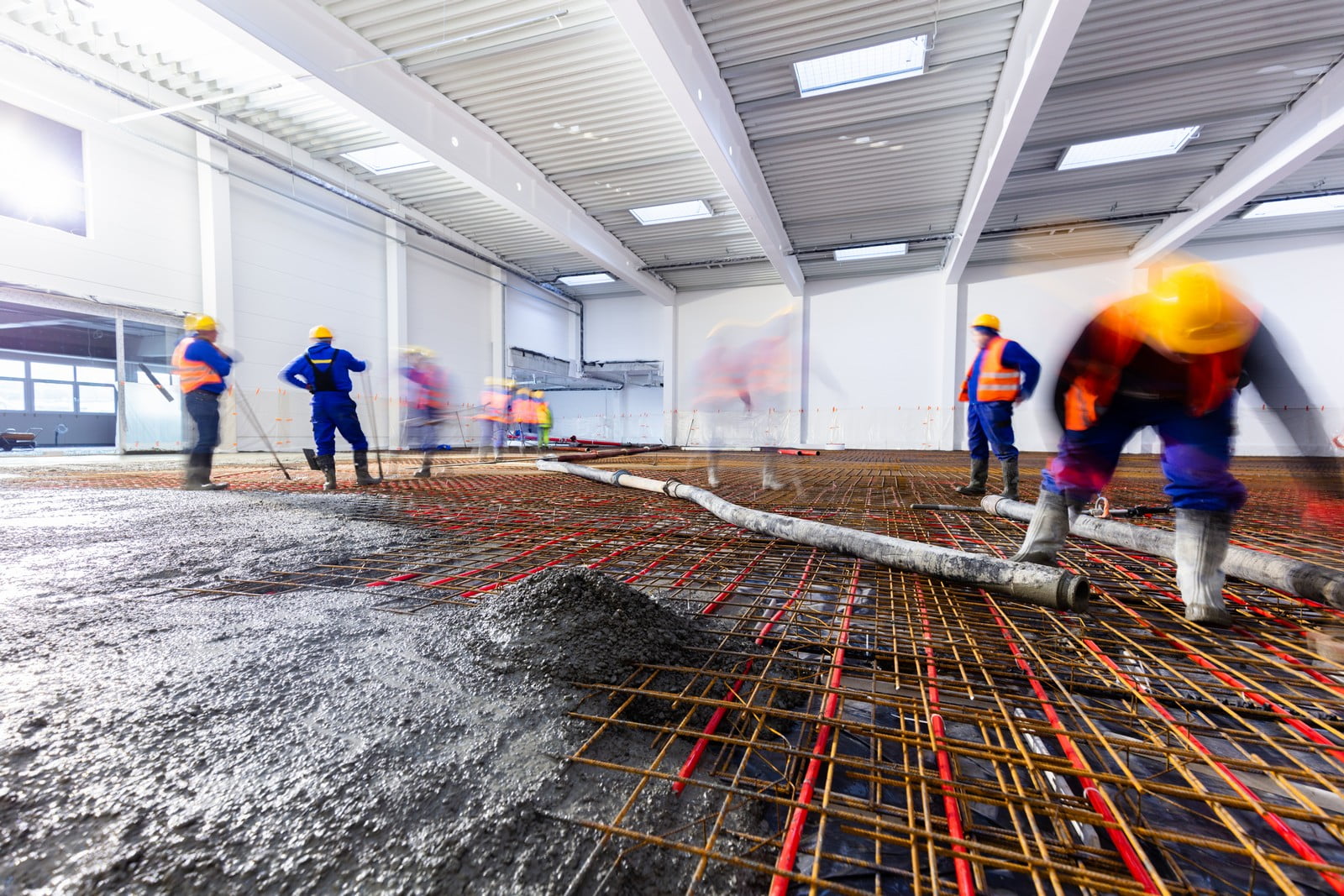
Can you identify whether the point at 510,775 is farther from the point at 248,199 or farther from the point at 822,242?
the point at 822,242

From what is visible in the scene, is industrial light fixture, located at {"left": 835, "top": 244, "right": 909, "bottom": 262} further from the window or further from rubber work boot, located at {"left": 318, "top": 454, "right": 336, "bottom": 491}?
the window

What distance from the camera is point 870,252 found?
49.0ft

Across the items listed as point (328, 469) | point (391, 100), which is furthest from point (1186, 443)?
point (391, 100)

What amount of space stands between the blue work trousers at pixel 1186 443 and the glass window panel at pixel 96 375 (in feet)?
70.2

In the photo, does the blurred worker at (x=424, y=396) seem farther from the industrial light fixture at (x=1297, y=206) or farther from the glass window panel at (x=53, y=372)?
the industrial light fixture at (x=1297, y=206)

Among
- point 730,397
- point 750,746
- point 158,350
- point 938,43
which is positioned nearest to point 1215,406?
point 750,746

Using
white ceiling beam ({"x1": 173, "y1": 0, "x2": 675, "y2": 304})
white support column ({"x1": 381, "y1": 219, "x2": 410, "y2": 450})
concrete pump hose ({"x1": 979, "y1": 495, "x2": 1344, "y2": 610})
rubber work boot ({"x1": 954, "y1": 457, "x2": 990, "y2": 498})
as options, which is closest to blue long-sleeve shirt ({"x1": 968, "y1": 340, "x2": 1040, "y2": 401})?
rubber work boot ({"x1": 954, "y1": 457, "x2": 990, "y2": 498})

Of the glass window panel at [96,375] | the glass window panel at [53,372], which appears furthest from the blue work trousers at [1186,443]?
the glass window panel at [53,372]

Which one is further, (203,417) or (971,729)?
(203,417)

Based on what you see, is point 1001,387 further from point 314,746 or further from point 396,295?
point 396,295

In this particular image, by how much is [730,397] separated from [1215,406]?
4.60 meters

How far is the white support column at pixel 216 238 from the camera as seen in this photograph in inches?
400

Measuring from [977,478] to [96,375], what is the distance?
71.8 feet

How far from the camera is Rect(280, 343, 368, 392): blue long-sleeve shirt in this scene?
5500 mm
